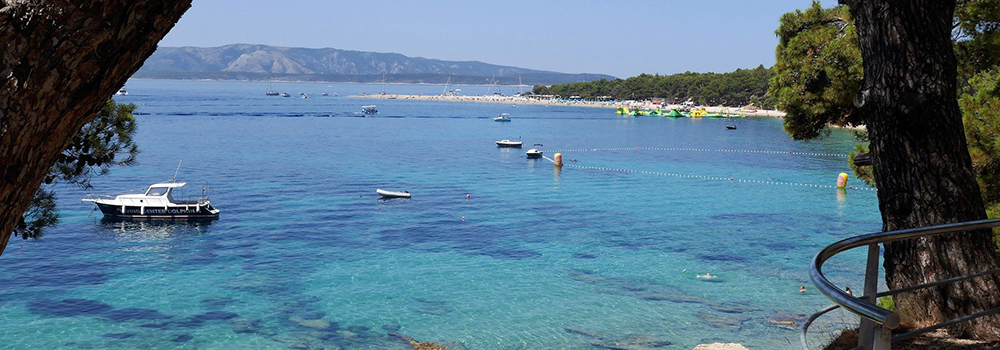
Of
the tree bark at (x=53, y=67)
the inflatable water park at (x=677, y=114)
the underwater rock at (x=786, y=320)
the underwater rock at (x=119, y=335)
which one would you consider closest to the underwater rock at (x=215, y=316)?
the underwater rock at (x=119, y=335)

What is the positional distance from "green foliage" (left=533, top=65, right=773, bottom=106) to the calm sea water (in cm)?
9489

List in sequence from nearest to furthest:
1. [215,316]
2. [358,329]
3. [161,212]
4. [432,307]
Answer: [358,329]
[215,316]
[432,307]
[161,212]

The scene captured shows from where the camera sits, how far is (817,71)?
13.4 m

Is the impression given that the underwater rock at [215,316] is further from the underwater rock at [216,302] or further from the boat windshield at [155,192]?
the boat windshield at [155,192]

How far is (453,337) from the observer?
18266 mm

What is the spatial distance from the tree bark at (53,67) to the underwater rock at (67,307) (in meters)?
19.8

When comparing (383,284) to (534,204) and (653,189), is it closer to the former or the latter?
(534,204)

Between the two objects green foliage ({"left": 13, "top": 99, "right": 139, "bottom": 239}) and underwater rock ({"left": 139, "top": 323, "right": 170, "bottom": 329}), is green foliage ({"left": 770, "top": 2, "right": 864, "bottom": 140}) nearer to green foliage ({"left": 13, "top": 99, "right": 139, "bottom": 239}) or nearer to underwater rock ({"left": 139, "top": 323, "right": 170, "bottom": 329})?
green foliage ({"left": 13, "top": 99, "right": 139, "bottom": 239})

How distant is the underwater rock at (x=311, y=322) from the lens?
62.6 ft

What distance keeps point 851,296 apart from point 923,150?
4.31 meters

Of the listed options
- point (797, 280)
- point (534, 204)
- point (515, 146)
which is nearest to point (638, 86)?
point (515, 146)

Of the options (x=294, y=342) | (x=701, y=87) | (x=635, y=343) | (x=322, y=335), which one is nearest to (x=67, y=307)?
(x=294, y=342)

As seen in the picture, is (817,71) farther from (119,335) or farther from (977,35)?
(119,335)

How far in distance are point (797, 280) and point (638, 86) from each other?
164440 millimetres
